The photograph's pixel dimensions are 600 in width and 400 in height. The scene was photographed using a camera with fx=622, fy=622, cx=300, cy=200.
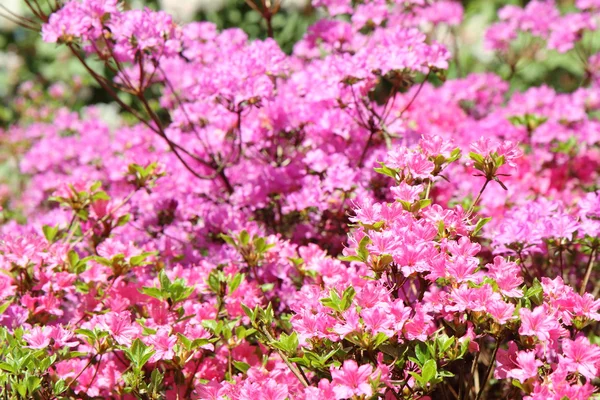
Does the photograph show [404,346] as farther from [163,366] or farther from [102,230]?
[102,230]

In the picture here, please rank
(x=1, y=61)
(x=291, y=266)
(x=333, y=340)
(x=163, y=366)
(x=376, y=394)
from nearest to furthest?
(x=376, y=394) < (x=333, y=340) < (x=163, y=366) < (x=291, y=266) < (x=1, y=61)

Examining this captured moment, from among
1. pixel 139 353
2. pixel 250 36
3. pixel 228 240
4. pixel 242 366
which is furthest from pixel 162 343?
pixel 250 36

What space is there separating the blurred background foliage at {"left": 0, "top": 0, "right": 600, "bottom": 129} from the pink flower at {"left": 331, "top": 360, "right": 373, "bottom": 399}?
14.4 feet

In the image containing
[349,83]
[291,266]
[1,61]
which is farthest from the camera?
[1,61]

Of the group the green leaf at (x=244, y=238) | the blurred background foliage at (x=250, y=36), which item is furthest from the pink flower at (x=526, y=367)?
the blurred background foliage at (x=250, y=36)

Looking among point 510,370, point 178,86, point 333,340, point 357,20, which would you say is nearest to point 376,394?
point 333,340

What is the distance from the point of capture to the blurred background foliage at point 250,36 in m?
5.71

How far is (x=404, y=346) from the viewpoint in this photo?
57.7 inches

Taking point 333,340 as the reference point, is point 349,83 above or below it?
above

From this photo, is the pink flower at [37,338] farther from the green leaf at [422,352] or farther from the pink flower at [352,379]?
the green leaf at [422,352]

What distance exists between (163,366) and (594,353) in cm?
110

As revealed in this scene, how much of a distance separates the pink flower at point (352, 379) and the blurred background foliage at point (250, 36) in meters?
4.38

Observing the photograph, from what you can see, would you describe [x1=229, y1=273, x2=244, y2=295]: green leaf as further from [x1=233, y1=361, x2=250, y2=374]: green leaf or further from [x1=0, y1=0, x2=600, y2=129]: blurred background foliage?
[x1=0, y1=0, x2=600, y2=129]: blurred background foliage

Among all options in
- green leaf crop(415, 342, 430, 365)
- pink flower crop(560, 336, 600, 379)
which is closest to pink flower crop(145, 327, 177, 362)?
green leaf crop(415, 342, 430, 365)
